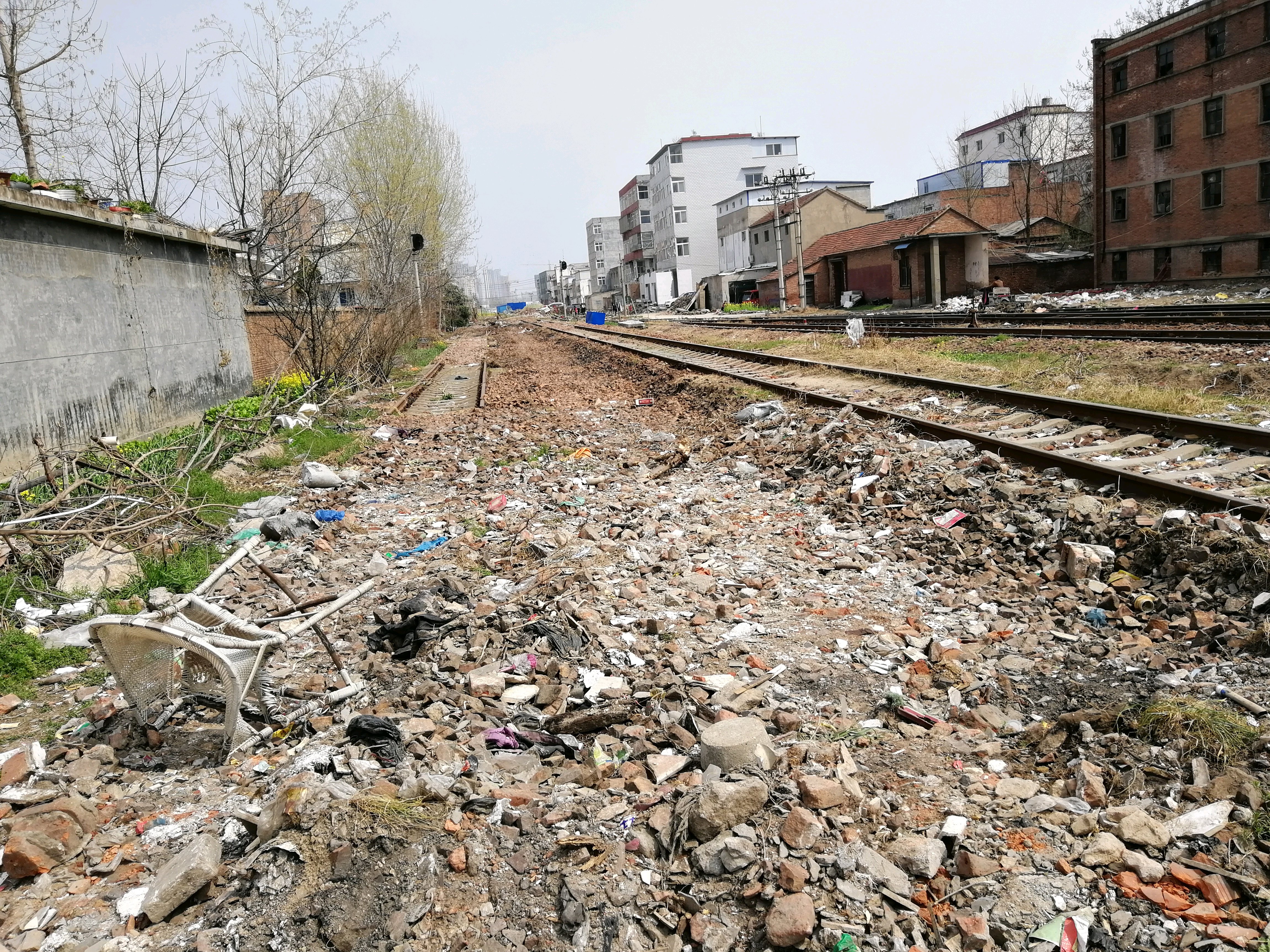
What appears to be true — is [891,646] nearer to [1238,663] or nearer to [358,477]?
[1238,663]

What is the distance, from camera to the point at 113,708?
15.1ft

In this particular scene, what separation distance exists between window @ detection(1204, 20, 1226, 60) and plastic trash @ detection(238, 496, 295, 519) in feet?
132

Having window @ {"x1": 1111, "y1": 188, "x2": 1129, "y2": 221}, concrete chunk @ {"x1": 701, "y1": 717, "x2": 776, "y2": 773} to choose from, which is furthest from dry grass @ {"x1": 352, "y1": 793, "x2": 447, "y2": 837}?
window @ {"x1": 1111, "y1": 188, "x2": 1129, "y2": 221}

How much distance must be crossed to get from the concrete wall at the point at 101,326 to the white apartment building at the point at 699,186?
77.2 metres

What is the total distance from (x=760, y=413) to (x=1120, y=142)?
37.1 metres

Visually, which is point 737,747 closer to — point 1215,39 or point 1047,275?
point 1215,39

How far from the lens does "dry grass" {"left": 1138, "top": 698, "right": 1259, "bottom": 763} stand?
339 cm

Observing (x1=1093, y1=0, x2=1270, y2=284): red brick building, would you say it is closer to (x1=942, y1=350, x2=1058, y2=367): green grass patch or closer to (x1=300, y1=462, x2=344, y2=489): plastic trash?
(x1=942, y1=350, x2=1058, y2=367): green grass patch

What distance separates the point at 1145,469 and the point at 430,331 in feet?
127

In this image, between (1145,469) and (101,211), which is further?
(101,211)

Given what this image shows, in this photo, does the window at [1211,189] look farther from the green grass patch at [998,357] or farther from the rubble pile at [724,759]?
the rubble pile at [724,759]

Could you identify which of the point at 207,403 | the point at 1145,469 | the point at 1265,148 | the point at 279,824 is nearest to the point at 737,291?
the point at 1265,148

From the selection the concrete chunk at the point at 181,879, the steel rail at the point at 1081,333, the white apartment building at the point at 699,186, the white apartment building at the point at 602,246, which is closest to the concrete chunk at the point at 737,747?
the concrete chunk at the point at 181,879

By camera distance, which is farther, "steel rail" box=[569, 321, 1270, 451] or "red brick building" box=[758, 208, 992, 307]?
"red brick building" box=[758, 208, 992, 307]
